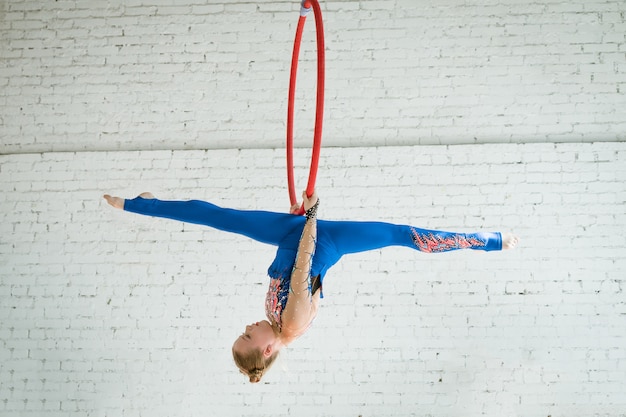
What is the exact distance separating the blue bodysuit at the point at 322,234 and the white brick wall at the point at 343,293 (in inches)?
55.8

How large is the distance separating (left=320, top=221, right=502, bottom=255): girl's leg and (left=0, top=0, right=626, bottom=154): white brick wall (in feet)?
5.36

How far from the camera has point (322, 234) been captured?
3330mm

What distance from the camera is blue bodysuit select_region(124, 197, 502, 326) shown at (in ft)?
10.7

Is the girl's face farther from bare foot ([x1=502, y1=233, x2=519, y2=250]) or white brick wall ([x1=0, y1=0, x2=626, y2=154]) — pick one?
white brick wall ([x1=0, y1=0, x2=626, y2=154])

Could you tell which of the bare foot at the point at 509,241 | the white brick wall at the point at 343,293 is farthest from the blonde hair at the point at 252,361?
the white brick wall at the point at 343,293

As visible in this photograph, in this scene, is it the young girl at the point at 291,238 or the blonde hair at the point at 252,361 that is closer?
the blonde hair at the point at 252,361

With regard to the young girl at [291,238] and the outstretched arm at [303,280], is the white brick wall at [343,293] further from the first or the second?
the outstretched arm at [303,280]

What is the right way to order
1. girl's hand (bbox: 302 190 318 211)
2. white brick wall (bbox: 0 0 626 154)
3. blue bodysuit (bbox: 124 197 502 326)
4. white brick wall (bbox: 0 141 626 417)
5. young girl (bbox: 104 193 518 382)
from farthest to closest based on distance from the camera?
white brick wall (bbox: 0 0 626 154)
white brick wall (bbox: 0 141 626 417)
blue bodysuit (bbox: 124 197 502 326)
young girl (bbox: 104 193 518 382)
girl's hand (bbox: 302 190 318 211)

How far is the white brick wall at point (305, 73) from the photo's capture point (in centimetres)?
488

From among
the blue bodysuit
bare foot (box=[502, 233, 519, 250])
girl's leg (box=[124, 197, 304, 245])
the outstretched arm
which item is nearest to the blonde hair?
the outstretched arm

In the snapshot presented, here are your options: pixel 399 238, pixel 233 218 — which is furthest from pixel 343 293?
pixel 233 218

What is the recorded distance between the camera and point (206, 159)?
4.91m

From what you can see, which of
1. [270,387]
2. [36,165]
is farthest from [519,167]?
[36,165]

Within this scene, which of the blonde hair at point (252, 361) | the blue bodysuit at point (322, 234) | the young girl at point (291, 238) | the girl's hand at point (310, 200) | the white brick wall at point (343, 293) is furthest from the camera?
the white brick wall at point (343, 293)
